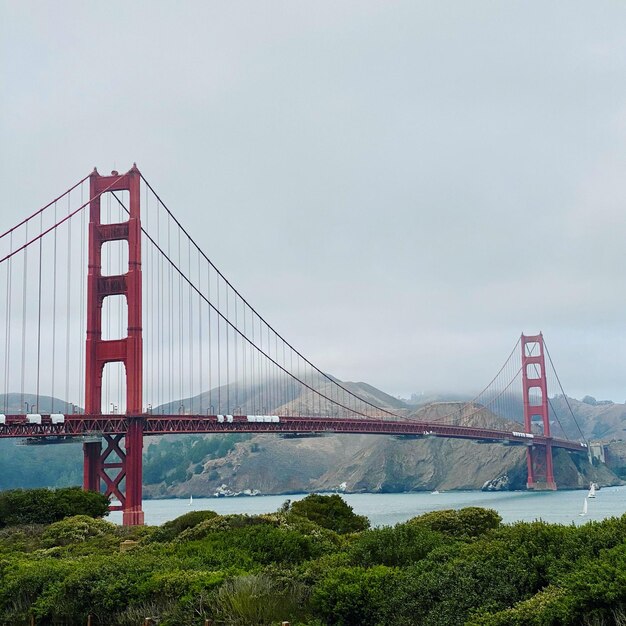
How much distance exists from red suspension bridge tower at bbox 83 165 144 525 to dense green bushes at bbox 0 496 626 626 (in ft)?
96.0

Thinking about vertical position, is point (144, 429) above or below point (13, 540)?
above

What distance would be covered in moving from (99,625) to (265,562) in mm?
3433

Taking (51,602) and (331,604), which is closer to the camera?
(331,604)

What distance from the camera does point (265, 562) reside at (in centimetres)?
1666

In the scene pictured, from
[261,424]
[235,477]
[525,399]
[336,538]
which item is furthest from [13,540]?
[235,477]

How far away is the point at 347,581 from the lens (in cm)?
1281

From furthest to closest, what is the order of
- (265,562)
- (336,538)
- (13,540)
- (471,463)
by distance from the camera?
(471,463) < (13,540) < (336,538) < (265,562)

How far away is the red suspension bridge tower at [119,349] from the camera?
156 feet

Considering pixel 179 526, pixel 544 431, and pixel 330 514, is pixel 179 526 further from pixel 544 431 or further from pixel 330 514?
pixel 544 431

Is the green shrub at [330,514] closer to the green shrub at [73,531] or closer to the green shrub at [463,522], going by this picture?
the green shrub at [463,522]

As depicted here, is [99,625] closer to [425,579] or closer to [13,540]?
[425,579]

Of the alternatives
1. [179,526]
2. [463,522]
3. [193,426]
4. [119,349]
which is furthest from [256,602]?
[193,426]

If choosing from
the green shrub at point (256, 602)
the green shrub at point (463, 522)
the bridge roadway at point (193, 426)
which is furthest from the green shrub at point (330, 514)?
the bridge roadway at point (193, 426)

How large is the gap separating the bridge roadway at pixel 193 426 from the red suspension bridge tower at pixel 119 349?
1.29m
